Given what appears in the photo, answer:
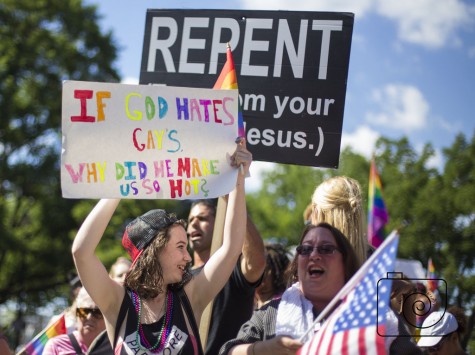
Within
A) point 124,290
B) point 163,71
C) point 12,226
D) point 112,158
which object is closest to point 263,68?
point 163,71

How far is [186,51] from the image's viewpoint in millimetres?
5137

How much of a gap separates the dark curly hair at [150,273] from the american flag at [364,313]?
3.15 ft

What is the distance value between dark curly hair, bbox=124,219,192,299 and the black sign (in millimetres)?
1076

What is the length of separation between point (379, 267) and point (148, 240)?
1.32 metres

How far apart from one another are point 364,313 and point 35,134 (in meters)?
22.5

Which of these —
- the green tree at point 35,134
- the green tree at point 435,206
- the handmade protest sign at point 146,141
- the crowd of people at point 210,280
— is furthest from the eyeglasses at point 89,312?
the green tree at point 35,134

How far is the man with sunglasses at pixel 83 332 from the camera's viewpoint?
5258mm

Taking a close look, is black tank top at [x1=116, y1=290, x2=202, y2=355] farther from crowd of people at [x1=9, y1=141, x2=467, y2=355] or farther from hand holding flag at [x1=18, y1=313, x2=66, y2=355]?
hand holding flag at [x1=18, y1=313, x2=66, y2=355]

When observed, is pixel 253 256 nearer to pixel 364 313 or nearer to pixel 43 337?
pixel 364 313

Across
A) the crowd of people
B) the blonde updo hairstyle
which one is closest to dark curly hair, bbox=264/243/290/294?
the crowd of people

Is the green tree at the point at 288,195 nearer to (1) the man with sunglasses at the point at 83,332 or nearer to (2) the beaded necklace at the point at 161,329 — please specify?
(1) the man with sunglasses at the point at 83,332

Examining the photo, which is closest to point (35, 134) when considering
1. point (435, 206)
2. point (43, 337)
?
point (435, 206)

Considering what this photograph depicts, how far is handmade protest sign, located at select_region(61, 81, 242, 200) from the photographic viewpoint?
12.5 feet

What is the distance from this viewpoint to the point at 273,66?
488 centimetres
